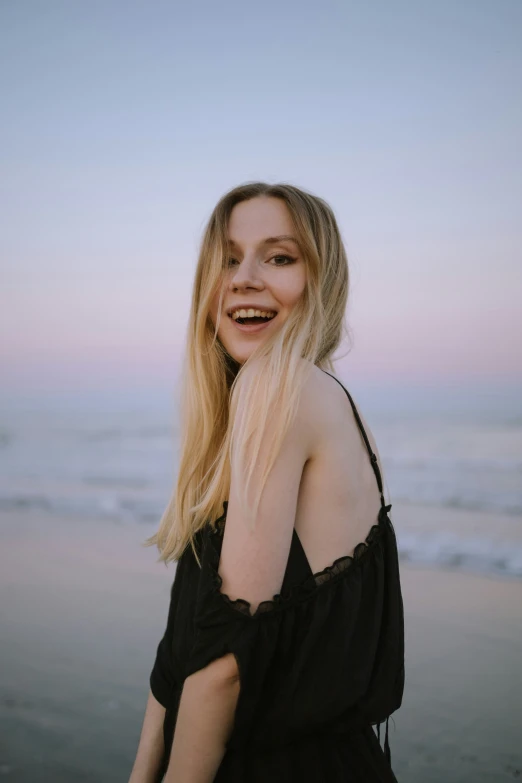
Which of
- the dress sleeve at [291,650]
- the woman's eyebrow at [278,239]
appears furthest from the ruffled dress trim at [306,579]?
the woman's eyebrow at [278,239]

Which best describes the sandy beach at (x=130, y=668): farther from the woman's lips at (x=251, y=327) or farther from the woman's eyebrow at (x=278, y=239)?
the woman's eyebrow at (x=278, y=239)

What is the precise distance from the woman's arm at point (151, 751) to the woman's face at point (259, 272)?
1.09 metres

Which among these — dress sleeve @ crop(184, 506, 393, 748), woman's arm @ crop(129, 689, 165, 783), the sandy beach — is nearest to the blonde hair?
dress sleeve @ crop(184, 506, 393, 748)

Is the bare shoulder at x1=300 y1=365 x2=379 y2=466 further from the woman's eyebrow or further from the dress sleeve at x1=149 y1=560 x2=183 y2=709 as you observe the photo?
the dress sleeve at x1=149 y1=560 x2=183 y2=709

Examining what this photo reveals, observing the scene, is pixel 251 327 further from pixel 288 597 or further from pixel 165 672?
pixel 165 672

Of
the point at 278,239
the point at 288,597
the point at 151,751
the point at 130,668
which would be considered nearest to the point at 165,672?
the point at 151,751

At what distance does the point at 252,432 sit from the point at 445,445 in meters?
14.1

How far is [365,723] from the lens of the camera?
1568mm

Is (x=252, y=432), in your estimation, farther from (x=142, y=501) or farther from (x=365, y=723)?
(x=142, y=501)

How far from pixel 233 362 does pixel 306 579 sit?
33.9 inches

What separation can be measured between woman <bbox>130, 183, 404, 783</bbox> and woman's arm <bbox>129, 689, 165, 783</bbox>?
7 centimetres

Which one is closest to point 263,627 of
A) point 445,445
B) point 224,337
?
point 224,337

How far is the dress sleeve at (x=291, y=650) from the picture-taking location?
4.57 feet

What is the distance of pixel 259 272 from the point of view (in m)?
1.83
